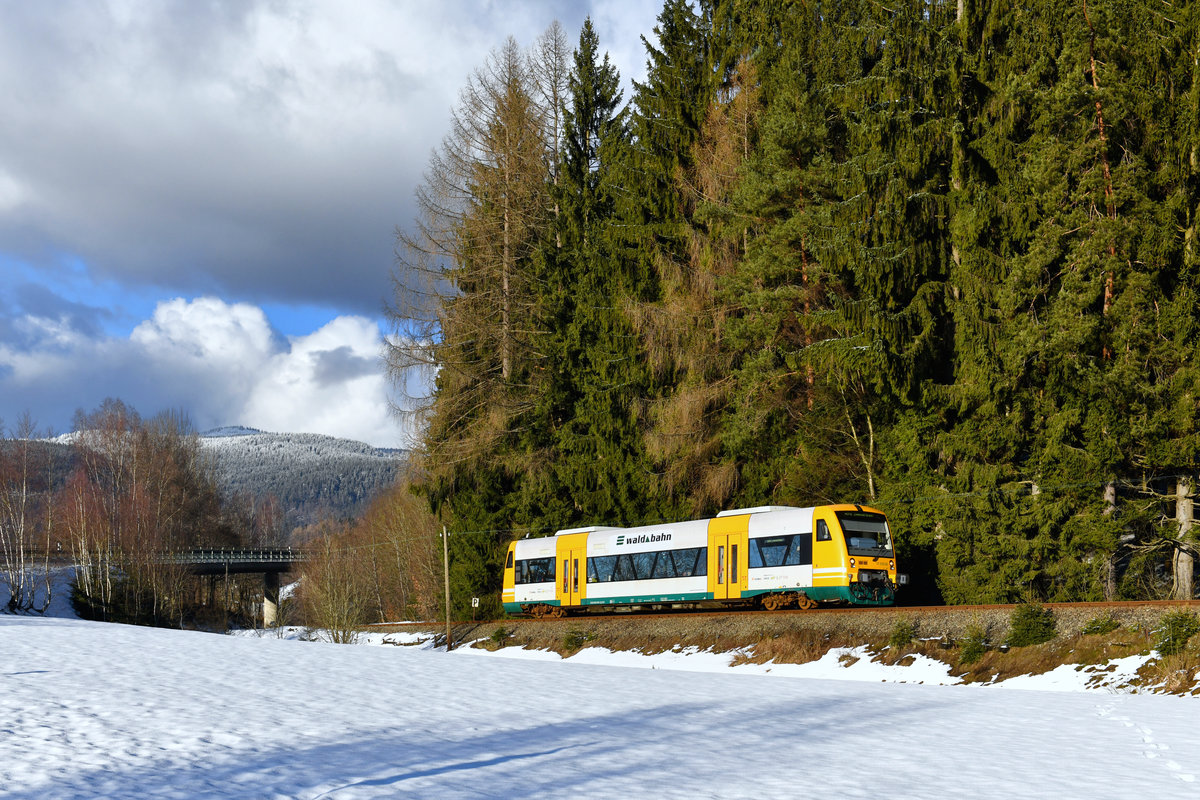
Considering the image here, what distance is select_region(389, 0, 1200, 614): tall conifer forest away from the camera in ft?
77.0

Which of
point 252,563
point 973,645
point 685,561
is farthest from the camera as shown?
point 252,563

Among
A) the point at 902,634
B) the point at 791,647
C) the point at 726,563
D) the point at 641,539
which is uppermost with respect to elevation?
the point at 641,539

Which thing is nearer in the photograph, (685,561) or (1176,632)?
(1176,632)

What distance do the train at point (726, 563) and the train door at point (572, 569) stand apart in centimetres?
3

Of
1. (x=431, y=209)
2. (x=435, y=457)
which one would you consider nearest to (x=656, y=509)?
(x=435, y=457)

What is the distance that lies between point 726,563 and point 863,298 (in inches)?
318

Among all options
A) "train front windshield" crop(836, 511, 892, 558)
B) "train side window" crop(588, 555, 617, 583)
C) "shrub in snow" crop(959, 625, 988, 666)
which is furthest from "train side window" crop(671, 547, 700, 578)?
"shrub in snow" crop(959, 625, 988, 666)

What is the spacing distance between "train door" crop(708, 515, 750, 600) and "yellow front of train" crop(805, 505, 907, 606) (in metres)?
2.32

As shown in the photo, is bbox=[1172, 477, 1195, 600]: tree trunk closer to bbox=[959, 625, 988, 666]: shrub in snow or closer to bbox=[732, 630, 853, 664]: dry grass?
bbox=[959, 625, 988, 666]: shrub in snow

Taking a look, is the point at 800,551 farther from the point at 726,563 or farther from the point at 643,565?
the point at 643,565

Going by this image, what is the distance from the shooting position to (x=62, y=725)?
32.9ft

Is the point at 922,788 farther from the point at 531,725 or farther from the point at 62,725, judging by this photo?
the point at 62,725

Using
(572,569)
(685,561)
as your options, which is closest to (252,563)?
(572,569)

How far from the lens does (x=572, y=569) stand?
1319 inches
